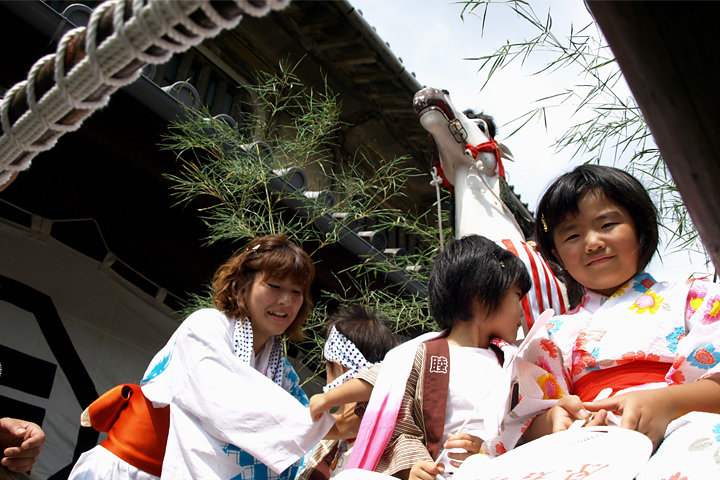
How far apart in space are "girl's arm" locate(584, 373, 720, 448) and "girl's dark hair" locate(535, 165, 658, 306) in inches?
20.6

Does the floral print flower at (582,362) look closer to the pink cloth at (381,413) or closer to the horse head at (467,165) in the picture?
the pink cloth at (381,413)

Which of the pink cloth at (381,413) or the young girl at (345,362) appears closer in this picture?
the pink cloth at (381,413)

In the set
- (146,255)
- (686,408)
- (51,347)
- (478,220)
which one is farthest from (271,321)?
(146,255)

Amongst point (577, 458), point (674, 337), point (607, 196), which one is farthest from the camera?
point (607, 196)

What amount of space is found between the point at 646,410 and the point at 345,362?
1408mm

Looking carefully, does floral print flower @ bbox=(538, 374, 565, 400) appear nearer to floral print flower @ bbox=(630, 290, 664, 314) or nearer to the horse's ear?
floral print flower @ bbox=(630, 290, 664, 314)

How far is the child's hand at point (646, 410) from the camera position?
1186 mm

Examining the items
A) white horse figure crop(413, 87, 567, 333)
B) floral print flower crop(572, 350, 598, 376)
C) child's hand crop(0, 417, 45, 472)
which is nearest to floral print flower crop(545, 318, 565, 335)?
floral print flower crop(572, 350, 598, 376)

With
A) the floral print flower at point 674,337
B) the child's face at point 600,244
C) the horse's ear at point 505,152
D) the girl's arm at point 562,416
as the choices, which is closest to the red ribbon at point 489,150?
the horse's ear at point 505,152

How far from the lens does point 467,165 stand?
123 inches

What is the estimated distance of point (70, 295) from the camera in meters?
3.65

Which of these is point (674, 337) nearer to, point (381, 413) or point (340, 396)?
point (381, 413)

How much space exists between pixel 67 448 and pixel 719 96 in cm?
374

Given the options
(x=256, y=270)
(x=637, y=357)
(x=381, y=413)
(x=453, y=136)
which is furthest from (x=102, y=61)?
(x=453, y=136)
